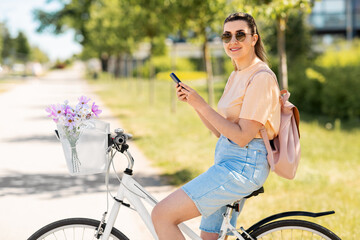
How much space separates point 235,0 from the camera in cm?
798

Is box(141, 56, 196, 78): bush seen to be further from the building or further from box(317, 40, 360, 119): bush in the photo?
box(317, 40, 360, 119): bush

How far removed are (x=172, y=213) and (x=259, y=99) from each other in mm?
717

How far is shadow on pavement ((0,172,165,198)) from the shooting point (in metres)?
6.34

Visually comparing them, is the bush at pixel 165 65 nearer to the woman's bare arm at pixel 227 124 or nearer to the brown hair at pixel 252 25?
the brown hair at pixel 252 25

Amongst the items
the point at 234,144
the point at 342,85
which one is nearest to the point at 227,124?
the point at 234,144

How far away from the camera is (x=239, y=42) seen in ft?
9.02

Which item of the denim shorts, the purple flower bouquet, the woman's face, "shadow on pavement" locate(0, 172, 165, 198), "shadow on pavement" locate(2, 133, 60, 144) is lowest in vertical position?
"shadow on pavement" locate(2, 133, 60, 144)

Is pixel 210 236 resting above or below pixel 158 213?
below

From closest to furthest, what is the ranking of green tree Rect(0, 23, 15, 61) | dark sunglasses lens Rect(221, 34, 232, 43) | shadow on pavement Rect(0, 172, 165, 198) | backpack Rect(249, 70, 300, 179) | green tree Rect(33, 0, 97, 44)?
1. backpack Rect(249, 70, 300, 179)
2. dark sunglasses lens Rect(221, 34, 232, 43)
3. shadow on pavement Rect(0, 172, 165, 198)
4. green tree Rect(33, 0, 97, 44)
5. green tree Rect(0, 23, 15, 61)

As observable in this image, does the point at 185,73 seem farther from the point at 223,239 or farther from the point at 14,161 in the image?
the point at 223,239

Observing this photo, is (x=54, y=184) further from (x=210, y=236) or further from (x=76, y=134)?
(x=76, y=134)

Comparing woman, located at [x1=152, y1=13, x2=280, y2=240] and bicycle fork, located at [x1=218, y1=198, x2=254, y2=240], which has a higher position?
woman, located at [x1=152, y1=13, x2=280, y2=240]

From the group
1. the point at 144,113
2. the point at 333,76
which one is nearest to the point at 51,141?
the point at 144,113

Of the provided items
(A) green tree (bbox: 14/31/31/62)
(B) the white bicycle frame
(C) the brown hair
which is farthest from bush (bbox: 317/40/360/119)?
(A) green tree (bbox: 14/31/31/62)
